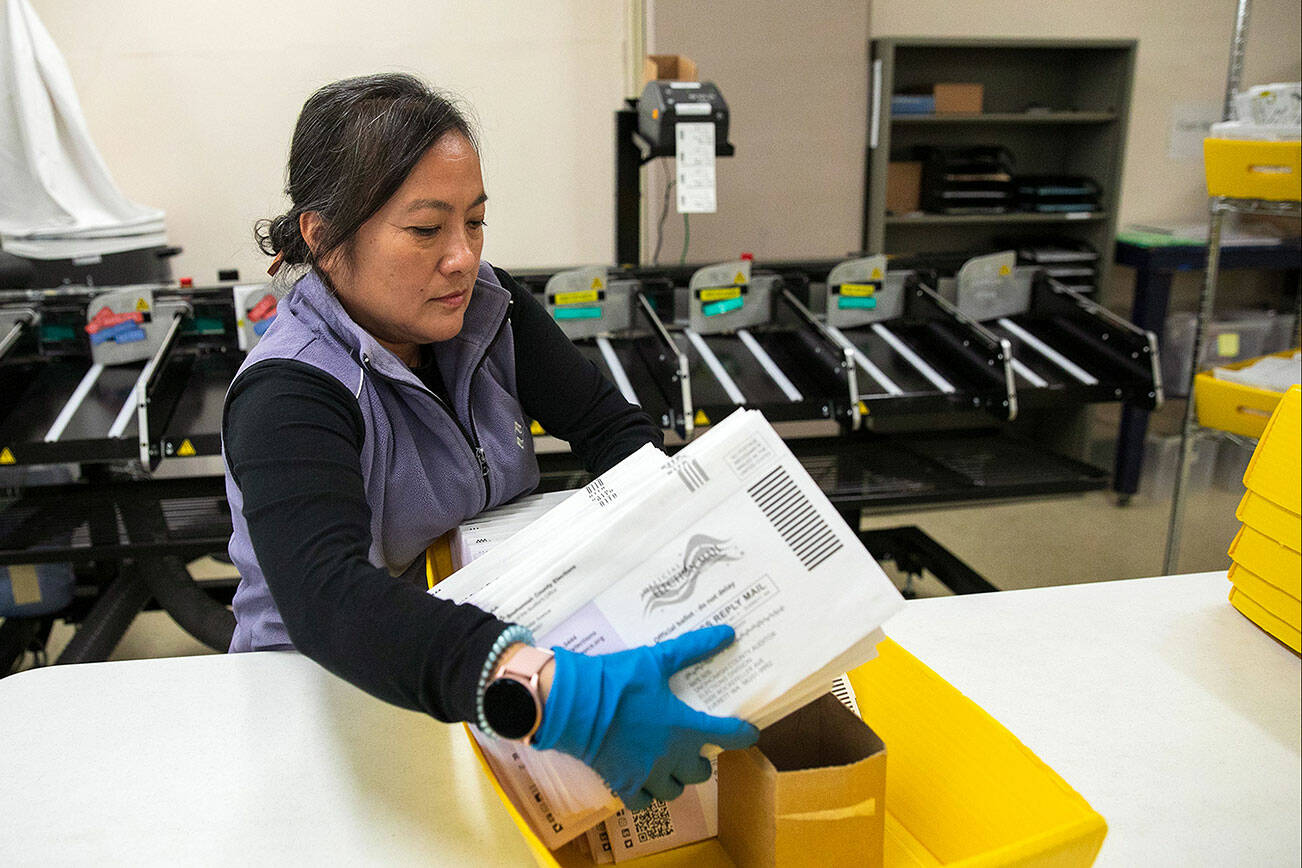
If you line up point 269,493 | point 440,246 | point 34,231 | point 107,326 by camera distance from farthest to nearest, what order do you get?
point 34,231 → point 107,326 → point 440,246 → point 269,493

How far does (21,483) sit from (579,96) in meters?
2.48

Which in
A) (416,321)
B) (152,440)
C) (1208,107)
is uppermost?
(1208,107)

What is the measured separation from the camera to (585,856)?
862 millimetres

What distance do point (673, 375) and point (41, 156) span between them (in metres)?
2.06

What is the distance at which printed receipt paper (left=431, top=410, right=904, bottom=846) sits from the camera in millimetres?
752

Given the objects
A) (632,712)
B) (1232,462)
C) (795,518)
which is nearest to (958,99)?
(1232,462)

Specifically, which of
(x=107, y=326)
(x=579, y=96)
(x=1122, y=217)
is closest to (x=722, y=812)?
(x=107, y=326)

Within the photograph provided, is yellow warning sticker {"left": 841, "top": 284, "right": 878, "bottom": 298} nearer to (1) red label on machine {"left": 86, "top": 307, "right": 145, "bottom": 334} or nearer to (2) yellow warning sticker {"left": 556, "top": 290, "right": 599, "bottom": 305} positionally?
(2) yellow warning sticker {"left": 556, "top": 290, "right": 599, "bottom": 305}

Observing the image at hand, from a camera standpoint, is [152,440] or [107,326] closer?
[152,440]

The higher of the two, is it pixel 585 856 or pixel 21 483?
pixel 585 856

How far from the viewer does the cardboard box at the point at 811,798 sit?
77 cm

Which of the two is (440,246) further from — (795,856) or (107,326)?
(107,326)

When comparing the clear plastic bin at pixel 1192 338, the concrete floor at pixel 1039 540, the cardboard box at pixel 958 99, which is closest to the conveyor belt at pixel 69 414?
the concrete floor at pixel 1039 540

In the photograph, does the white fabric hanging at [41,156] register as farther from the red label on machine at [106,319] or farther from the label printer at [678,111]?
the label printer at [678,111]
